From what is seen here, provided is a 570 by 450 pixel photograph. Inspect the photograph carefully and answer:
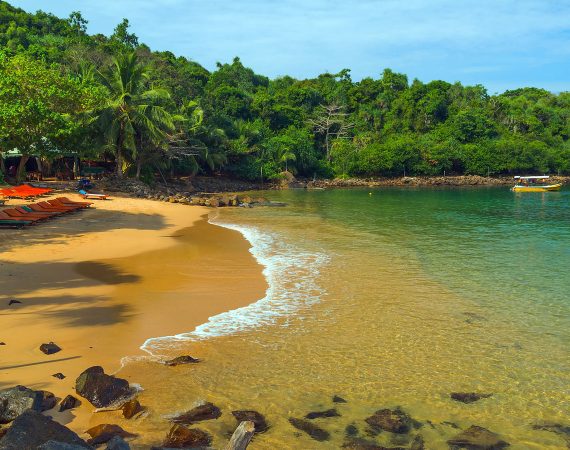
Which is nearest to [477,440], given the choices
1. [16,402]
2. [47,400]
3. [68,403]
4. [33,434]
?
[33,434]

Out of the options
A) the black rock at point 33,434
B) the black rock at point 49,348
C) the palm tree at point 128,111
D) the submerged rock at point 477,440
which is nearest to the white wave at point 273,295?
the black rock at point 49,348

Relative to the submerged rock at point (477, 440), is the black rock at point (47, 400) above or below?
above

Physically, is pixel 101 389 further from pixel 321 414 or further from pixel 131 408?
pixel 321 414

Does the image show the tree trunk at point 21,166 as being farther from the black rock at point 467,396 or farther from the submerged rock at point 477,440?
the submerged rock at point 477,440

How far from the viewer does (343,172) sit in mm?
77062

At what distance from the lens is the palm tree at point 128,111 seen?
127ft

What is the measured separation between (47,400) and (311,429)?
328 centimetres

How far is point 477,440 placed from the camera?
5910 millimetres

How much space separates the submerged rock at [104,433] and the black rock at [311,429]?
1959 mm

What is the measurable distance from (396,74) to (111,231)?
90306mm

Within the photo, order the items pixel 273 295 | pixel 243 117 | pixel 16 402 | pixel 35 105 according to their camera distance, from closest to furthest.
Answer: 1. pixel 16 402
2. pixel 273 295
3. pixel 35 105
4. pixel 243 117

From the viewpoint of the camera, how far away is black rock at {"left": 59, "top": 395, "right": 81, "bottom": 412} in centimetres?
599

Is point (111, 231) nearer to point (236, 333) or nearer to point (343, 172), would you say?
point (236, 333)

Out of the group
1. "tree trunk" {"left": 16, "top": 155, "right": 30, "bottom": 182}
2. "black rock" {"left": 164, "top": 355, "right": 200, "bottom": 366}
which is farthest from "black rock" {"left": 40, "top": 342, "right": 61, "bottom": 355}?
"tree trunk" {"left": 16, "top": 155, "right": 30, "bottom": 182}
